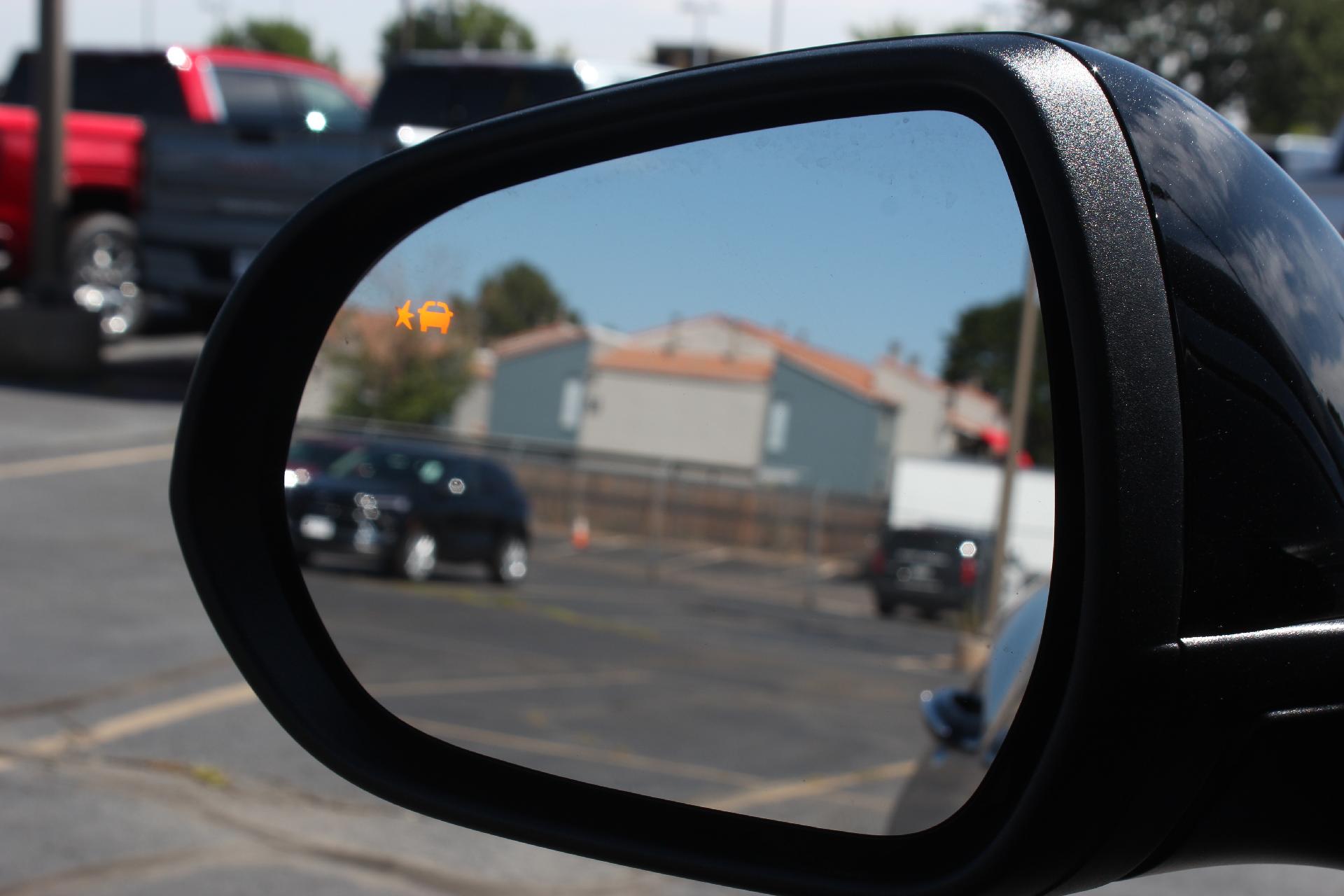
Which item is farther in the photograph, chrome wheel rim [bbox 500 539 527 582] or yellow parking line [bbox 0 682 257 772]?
yellow parking line [bbox 0 682 257 772]

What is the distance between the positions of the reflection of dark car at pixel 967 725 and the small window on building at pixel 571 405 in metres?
0.81

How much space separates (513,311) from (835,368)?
23.1 inches

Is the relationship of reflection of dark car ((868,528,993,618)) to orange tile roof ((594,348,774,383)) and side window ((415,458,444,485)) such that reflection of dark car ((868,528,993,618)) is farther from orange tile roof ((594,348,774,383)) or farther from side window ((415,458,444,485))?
orange tile roof ((594,348,774,383))

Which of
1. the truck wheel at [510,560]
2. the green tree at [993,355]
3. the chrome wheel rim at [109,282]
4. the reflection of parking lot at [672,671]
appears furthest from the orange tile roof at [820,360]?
the chrome wheel rim at [109,282]

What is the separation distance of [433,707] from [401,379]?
4.43m

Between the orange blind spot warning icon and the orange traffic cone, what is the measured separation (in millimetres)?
2488

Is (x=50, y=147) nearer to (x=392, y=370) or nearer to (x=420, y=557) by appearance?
(x=420, y=557)

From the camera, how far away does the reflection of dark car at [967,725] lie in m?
1.81

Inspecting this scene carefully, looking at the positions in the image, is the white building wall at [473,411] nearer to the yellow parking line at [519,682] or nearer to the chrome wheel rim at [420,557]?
the chrome wheel rim at [420,557]

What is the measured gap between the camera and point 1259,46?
52.8 meters

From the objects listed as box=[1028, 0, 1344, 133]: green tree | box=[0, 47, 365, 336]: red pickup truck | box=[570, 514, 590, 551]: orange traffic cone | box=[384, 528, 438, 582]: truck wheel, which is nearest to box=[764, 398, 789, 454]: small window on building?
box=[570, 514, 590, 551]: orange traffic cone

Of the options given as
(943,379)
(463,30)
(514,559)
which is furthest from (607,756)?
(463,30)

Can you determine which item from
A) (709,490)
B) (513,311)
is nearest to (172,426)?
(709,490)

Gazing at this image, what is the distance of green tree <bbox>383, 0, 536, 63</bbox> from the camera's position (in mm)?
84875
